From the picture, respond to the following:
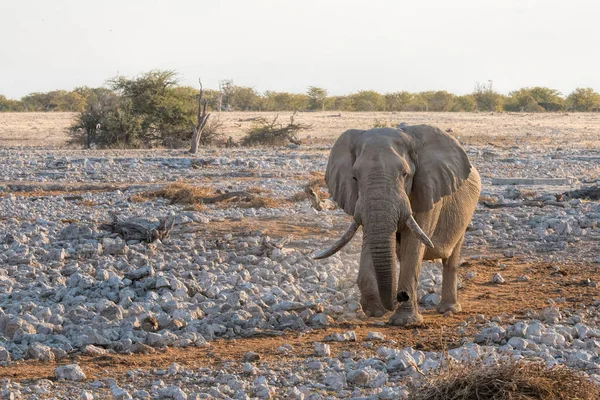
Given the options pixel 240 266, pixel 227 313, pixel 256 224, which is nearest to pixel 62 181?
pixel 256 224

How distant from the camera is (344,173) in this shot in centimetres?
784

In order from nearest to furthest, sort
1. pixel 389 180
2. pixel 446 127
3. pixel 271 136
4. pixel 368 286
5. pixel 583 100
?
1. pixel 389 180
2. pixel 368 286
3. pixel 271 136
4. pixel 446 127
5. pixel 583 100

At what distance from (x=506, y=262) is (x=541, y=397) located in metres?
6.14

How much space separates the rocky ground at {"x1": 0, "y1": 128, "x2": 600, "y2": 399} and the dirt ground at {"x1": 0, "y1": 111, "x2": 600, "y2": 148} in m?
19.4

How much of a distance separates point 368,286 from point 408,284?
36 cm

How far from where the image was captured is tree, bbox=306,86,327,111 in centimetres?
6438

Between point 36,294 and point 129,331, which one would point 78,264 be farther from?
point 129,331

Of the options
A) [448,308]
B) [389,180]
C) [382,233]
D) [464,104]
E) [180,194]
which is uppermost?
[389,180]

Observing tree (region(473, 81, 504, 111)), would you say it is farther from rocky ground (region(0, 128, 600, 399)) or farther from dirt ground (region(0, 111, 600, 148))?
rocky ground (region(0, 128, 600, 399))

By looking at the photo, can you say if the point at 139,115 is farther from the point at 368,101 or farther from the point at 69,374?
the point at 368,101

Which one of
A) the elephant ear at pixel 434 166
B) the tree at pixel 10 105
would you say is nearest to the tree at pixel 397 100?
the tree at pixel 10 105

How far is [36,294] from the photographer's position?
26.9 feet

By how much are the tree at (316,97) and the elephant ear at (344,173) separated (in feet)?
185

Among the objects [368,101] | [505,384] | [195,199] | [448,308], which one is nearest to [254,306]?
[448,308]
